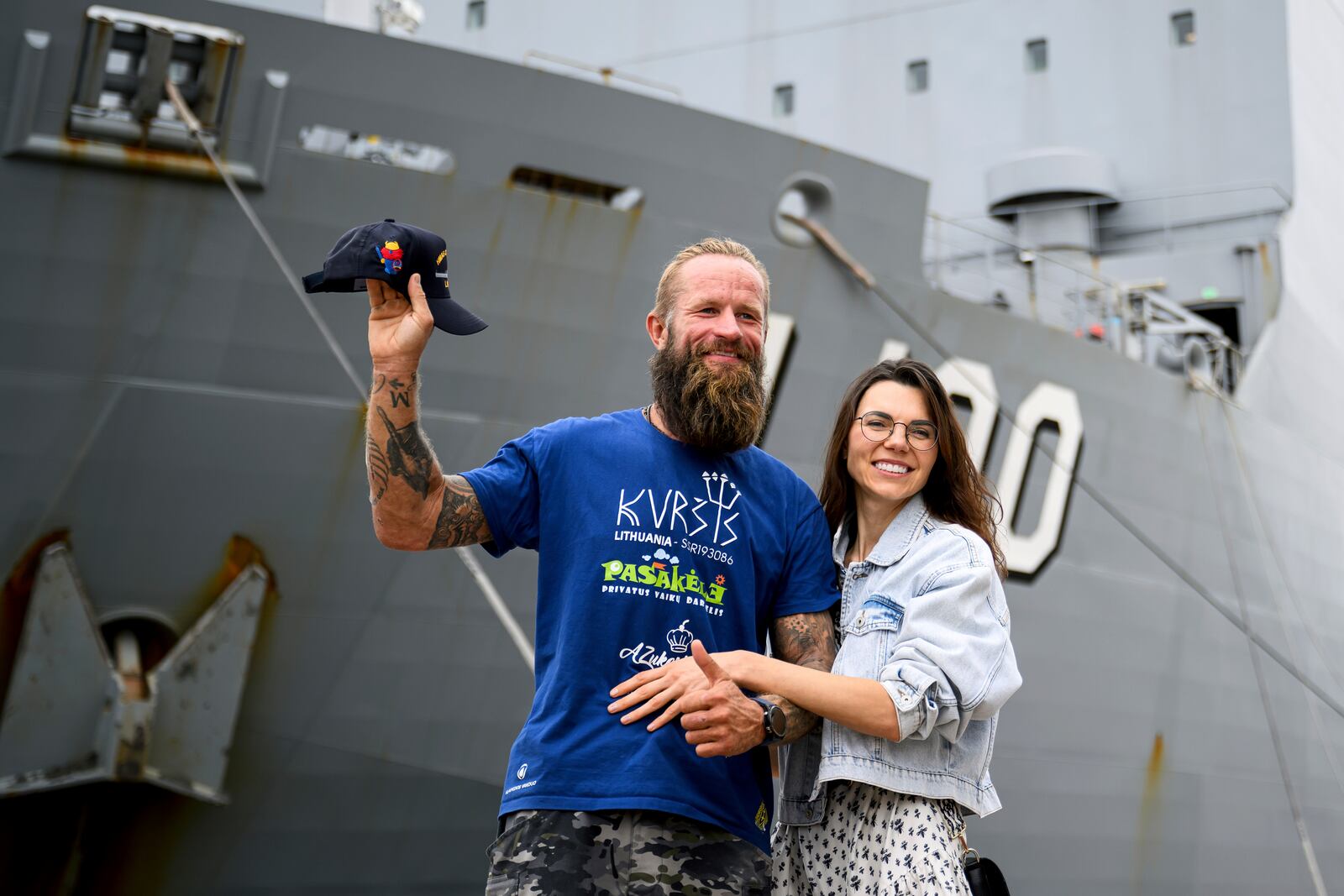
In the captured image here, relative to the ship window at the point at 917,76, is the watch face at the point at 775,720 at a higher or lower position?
lower

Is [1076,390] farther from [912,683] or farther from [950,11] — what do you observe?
[912,683]

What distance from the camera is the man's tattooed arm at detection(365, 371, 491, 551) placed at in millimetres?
2092

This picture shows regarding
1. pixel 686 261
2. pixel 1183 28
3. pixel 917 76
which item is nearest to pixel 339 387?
pixel 686 261

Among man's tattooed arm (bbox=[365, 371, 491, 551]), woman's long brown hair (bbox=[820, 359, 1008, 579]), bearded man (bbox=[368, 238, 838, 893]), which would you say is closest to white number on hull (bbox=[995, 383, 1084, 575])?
woman's long brown hair (bbox=[820, 359, 1008, 579])

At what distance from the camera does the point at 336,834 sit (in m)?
5.14

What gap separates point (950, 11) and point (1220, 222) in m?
2.99

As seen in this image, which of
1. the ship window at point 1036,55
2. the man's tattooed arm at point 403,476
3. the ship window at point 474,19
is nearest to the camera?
the man's tattooed arm at point 403,476

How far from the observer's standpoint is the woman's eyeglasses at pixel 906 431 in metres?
2.40

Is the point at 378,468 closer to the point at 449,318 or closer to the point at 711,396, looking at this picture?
the point at 449,318

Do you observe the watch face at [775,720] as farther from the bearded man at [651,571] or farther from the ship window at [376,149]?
the ship window at [376,149]

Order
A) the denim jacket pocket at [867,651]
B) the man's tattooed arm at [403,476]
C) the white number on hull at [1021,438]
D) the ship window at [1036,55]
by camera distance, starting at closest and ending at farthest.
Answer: the man's tattooed arm at [403,476] → the denim jacket pocket at [867,651] → the white number on hull at [1021,438] → the ship window at [1036,55]

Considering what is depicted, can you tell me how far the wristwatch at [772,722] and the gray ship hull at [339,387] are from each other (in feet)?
10.8

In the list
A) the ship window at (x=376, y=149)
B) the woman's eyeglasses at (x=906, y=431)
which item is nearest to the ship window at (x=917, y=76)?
the ship window at (x=376, y=149)

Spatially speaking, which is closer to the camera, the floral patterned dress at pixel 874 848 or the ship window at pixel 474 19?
the floral patterned dress at pixel 874 848
